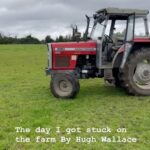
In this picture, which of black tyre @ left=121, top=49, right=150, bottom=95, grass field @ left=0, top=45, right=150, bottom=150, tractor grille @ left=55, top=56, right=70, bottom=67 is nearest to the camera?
grass field @ left=0, top=45, right=150, bottom=150

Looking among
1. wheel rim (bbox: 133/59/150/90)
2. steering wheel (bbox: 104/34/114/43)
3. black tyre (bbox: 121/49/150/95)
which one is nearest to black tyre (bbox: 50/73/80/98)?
black tyre (bbox: 121/49/150/95)

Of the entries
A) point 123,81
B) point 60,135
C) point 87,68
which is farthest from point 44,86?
point 60,135

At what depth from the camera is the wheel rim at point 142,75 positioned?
10.1 metres

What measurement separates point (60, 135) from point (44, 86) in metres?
5.75

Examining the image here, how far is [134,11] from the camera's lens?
32.9 feet

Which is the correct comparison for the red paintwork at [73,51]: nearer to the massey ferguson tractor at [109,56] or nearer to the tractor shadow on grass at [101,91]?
the massey ferguson tractor at [109,56]

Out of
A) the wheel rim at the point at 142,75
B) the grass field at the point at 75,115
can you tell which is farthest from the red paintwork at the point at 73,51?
the wheel rim at the point at 142,75

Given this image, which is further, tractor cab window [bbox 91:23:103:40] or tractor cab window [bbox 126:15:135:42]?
tractor cab window [bbox 91:23:103:40]

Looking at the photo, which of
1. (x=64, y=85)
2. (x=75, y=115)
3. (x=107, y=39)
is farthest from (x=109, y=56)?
(x=75, y=115)

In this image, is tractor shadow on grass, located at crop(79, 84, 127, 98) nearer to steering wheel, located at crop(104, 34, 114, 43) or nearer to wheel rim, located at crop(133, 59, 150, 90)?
wheel rim, located at crop(133, 59, 150, 90)

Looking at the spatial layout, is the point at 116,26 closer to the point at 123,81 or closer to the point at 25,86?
the point at 123,81

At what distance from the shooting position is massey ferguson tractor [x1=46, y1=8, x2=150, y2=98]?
389 inches

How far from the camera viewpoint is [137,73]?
33.0ft

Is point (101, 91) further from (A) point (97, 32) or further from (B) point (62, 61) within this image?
(A) point (97, 32)
